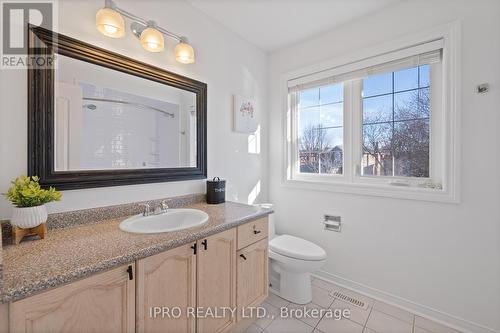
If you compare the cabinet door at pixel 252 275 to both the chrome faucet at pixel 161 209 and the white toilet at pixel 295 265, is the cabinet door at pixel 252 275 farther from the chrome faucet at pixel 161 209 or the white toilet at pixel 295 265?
the chrome faucet at pixel 161 209

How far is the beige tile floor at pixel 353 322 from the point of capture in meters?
1.54

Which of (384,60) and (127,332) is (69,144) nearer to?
(127,332)

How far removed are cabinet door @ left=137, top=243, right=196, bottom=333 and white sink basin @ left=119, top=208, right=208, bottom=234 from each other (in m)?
0.22

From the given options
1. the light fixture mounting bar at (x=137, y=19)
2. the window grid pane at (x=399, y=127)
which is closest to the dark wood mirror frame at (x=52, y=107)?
the light fixture mounting bar at (x=137, y=19)

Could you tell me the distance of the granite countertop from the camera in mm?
676

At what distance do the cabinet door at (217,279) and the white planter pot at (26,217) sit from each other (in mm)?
703

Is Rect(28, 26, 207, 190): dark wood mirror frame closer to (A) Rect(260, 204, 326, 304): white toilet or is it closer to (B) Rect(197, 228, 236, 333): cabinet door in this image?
(B) Rect(197, 228, 236, 333): cabinet door

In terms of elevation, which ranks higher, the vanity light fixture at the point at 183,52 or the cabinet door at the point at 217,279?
the vanity light fixture at the point at 183,52

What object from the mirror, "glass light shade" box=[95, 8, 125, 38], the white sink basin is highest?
"glass light shade" box=[95, 8, 125, 38]

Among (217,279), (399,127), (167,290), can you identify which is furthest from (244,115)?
(167,290)

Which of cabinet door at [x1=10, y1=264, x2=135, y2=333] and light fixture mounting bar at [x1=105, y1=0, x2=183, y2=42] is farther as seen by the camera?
light fixture mounting bar at [x1=105, y1=0, x2=183, y2=42]

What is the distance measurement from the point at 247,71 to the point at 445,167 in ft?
6.09

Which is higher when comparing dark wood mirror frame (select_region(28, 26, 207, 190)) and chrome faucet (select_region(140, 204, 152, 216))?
dark wood mirror frame (select_region(28, 26, 207, 190))

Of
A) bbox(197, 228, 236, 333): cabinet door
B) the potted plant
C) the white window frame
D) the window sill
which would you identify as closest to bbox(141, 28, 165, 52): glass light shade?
the potted plant
